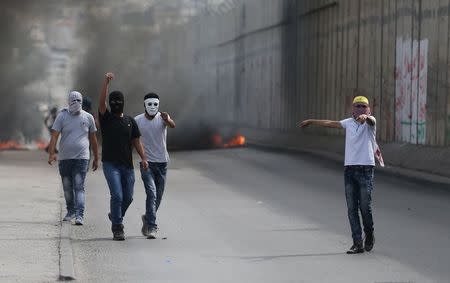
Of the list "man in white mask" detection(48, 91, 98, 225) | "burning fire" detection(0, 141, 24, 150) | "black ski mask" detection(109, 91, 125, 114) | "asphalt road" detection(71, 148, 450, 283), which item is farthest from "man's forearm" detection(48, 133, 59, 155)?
"burning fire" detection(0, 141, 24, 150)

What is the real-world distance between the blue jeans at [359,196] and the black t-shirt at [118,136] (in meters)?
2.45

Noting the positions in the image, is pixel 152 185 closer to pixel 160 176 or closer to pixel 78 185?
pixel 160 176

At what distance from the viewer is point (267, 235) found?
510 inches

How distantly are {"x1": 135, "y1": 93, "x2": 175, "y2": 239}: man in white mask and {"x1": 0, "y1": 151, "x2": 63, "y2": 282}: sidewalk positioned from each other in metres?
1.03

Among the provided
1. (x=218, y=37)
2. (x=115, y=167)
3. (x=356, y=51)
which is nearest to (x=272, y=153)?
(x=356, y=51)

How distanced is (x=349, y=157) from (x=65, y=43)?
31265 millimetres

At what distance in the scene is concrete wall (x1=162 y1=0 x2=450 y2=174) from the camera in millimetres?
22703

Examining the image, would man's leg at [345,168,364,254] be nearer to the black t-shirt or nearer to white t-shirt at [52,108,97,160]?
the black t-shirt

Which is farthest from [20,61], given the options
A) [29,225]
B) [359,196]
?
[359,196]

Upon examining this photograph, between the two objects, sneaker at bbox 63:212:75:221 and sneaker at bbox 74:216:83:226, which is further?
sneaker at bbox 63:212:75:221

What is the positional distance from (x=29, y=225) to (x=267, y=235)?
108 inches

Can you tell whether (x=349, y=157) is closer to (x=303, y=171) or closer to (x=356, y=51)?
(x=303, y=171)

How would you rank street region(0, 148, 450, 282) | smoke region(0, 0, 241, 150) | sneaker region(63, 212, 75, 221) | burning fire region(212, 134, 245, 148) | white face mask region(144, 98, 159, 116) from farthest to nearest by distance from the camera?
smoke region(0, 0, 241, 150) < burning fire region(212, 134, 245, 148) < sneaker region(63, 212, 75, 221) < white face mask region(144, 98, 159, 116) < street region(0, 148, 450, 282)

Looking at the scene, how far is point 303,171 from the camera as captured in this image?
2348 centimetres
